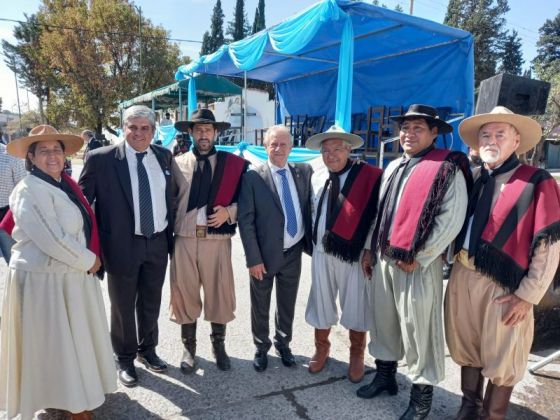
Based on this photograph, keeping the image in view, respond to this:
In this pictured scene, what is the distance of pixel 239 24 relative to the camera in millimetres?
44531

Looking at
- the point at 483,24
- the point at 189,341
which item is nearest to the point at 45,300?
the point at 189,341

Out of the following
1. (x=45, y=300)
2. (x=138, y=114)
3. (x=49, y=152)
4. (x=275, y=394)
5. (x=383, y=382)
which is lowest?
(x=275, y=394)

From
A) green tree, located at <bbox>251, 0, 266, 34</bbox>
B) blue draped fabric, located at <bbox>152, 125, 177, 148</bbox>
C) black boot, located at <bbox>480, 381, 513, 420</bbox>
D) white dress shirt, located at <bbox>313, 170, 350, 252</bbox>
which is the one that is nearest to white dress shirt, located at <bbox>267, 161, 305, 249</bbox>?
white dress shirt, located at <bbox>313, 170, 350, 252</bbox>

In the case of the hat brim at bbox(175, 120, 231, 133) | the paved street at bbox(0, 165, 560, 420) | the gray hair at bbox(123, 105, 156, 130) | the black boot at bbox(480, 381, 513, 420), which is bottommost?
the paved street at bbox(0, 165, 560, 420)

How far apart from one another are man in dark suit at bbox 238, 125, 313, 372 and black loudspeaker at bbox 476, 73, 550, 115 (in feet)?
6.12

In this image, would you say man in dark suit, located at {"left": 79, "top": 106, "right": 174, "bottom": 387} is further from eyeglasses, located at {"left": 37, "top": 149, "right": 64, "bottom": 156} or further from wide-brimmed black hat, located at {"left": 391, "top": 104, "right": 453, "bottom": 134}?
wide-brimmed black hat, located at {"left": 391, "top": 104, "right": 453, "bottom": 134}

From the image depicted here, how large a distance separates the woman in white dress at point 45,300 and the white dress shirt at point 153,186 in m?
0.47

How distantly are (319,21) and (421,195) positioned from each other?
4.21 metres

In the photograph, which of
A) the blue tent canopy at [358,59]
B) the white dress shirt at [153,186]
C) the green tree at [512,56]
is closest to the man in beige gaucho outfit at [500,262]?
the white dress shirt at [153,186]

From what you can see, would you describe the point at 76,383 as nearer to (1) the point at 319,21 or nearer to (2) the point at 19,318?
(2) the point at 19,318

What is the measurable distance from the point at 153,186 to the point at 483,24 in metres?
36.3

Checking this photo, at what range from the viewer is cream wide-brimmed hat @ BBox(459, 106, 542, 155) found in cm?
212

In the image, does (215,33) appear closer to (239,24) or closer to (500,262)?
(239,24)

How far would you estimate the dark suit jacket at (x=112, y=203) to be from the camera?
2584 millimetres
